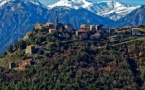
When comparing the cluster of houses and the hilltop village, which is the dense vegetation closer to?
the hilltop village

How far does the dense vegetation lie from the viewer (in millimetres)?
135125

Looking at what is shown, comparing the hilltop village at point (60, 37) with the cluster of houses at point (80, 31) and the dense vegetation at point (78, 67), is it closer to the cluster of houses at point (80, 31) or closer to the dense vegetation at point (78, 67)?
the cluster of houses at point (80, 31)

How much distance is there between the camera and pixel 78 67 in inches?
5615

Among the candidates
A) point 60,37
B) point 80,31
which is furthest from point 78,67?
point 80,31

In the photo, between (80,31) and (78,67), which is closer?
(78,67)

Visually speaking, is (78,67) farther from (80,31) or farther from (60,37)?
(80,31)

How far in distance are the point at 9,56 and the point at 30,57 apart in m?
9.91

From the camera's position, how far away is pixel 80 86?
13338 cm

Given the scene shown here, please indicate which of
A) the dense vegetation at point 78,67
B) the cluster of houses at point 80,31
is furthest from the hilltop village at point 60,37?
the dense vegetation at point 78,67

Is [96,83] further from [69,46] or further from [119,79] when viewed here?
[69,46]

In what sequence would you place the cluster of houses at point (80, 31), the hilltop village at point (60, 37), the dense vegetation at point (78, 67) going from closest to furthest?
the dense vegetation at point (78, 67) → the hilltop village at point (60, 37) → the cluster of houses at point (80, 31)

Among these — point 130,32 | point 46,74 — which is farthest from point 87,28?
point 46,74

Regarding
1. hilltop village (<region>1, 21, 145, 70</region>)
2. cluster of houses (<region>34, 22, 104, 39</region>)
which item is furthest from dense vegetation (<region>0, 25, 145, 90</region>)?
cluster of houses (<region>34, 22, 104, 39</region>)

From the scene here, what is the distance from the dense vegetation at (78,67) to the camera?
135m
